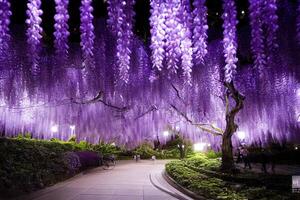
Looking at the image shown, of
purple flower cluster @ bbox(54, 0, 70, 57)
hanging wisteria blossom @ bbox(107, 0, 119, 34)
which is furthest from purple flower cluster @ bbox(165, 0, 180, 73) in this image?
purple flower cluster @ bbox(54, 0, 70, 57)

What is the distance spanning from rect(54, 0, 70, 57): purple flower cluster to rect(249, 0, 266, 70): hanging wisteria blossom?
3.33 metres

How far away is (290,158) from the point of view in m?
23.4

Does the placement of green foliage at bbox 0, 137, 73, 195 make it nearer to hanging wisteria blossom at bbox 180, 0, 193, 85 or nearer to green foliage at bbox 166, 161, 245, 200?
green foliage at bbox 166, 161, 245, 200

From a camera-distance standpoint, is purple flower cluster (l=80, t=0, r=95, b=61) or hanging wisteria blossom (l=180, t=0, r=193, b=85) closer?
purple flower cluster (l=80, t=0, r=95, b=61)

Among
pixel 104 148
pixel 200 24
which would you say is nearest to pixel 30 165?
pixel 200 24

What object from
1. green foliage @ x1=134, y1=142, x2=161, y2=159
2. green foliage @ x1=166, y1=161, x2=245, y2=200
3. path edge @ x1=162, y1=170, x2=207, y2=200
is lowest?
path edge @ x1=162, y1=170, x2=207, y2=200

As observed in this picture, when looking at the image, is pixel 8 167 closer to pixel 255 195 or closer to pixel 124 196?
pixel 124 196

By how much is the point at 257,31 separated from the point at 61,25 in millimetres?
3658

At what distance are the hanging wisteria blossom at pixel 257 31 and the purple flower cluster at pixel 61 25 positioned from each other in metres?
3.33

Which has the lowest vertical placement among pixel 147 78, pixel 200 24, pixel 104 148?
pixel 104 148

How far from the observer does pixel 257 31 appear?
6.25 meters

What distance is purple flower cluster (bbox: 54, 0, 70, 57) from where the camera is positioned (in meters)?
5.84

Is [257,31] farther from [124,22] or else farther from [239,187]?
[239,187]

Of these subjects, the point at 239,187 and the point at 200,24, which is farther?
the point at 239,187
